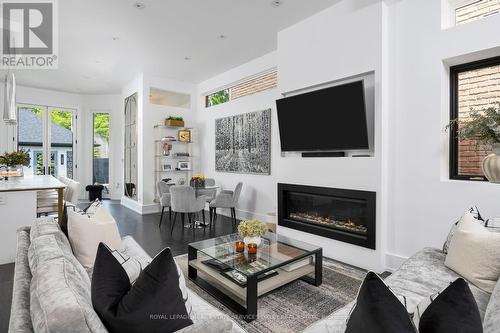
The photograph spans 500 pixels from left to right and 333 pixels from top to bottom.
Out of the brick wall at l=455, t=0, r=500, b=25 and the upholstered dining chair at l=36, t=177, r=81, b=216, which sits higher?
the brick wall at l=455, t=0, r=500, b=25

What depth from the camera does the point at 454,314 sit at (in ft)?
2.71

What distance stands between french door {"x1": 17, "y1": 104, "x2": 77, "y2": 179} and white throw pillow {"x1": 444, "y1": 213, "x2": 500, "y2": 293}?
30.6 feet

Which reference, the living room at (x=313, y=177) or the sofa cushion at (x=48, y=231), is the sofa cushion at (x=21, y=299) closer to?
the living room at (x=313, y=177)

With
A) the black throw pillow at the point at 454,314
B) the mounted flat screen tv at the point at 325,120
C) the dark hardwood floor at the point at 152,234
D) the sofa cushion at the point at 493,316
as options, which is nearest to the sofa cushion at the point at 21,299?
the black throw pillow at the point at 454,314

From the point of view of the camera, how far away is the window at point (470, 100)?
9.06 feet

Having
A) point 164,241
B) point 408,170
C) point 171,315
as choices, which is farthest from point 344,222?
point 171,315

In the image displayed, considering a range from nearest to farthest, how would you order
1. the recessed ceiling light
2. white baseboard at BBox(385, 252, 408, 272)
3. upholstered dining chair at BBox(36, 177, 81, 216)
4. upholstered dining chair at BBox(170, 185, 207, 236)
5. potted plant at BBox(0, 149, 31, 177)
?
1. white baseboard at BBox(385, 252, 408, 272)
2. the recessed ceiling light
3. upholstered dining chair at BBox(36, 177, 81, 216)
4. upholstered dining chair at BBox(170, 185, 207, 236)
5. potted plant at BBox(0, 149, 31, 177)

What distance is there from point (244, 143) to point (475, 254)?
14.3 feet

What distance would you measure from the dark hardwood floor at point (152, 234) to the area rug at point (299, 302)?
1184 millimetres

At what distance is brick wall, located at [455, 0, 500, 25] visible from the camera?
2764 millimetres

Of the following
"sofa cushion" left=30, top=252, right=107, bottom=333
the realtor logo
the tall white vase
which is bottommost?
"sofa cushion" left=30, top=252, right=107, bottom=333

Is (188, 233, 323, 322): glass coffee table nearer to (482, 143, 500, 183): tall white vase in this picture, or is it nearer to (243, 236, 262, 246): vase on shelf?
(243, 236, 262, 246): vase on shelf

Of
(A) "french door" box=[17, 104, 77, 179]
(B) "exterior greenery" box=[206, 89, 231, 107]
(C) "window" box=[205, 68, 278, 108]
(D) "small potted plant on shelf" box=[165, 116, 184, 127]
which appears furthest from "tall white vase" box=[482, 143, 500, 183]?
(A) "french door" box=[17, 104, 77, 179]

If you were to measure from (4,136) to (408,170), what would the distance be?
945 cm
